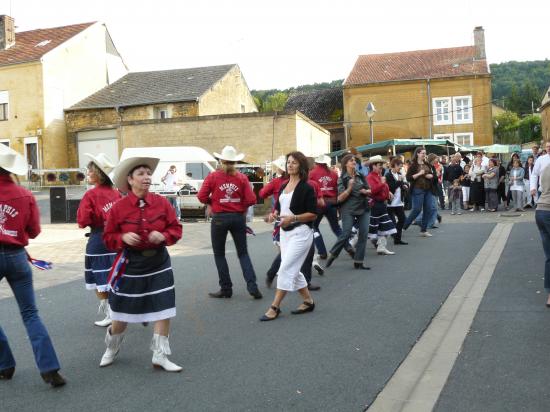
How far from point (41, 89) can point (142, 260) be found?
1474 inches

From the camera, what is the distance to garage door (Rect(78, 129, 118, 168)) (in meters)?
37.1

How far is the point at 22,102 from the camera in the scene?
3959cm

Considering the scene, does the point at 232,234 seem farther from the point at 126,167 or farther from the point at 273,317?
the point at 126,167

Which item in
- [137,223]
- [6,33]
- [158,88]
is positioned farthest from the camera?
[6,33]

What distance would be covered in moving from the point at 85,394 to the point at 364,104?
4899 cm

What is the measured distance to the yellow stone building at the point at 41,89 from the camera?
1540 inches

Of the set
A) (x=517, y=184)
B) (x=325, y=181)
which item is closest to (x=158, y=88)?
(x=517, y=184)

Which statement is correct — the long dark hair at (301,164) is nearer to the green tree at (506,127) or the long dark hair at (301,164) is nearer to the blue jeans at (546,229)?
the blue jeans at (546,229)

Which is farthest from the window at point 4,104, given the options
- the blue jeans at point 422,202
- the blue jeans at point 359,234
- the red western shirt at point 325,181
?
the blue jeans at point 359,234

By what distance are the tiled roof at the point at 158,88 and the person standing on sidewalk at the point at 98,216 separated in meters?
32.1

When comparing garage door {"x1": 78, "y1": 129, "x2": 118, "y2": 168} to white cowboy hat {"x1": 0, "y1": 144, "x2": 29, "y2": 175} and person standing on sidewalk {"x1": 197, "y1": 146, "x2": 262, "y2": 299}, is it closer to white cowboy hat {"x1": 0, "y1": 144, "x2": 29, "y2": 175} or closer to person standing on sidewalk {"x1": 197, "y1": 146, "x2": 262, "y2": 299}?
person standing on sidewalk {"x1": 197, "y1": 146, "x2": 262, "y2": 299}

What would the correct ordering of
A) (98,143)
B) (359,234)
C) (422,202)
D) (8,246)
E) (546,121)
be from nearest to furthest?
(8,246) < (359,234) < (422,202) < (98,143) < (546,121)

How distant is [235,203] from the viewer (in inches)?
311

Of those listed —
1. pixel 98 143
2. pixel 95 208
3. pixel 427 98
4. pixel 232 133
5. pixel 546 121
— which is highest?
pixel 427 98
